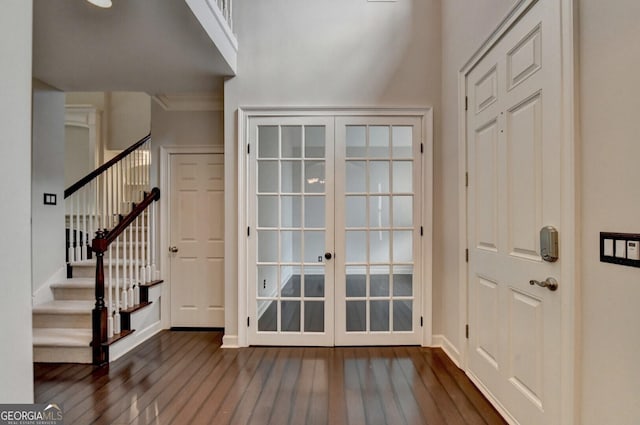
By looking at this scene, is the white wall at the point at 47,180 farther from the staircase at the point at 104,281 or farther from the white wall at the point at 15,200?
the white wall at the point at 15,200

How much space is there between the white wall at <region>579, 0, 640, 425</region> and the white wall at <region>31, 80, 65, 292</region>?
A: 4398 millimetres

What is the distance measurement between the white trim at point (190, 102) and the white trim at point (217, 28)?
63 cm

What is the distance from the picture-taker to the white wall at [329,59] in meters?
3.10

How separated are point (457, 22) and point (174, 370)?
3.79 m

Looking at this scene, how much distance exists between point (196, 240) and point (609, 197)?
11.6 feet

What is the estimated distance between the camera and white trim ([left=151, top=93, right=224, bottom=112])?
3566mm

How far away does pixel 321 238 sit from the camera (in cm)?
312

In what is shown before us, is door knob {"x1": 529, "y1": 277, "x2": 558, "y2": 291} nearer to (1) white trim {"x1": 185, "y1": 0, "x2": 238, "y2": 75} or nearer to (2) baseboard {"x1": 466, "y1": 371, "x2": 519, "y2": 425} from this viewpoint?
(2) baseboard {"x1": 466, "y1": 371, "x2": 519, "y2": 425}

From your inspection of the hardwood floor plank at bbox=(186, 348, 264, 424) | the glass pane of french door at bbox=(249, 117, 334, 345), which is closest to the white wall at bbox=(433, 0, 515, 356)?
the glass pane of french door at bbox=(249, 117, 334, 345)

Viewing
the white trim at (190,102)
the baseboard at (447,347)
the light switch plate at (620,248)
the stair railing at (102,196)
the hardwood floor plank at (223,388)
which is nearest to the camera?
the light switch plate at (620,248)

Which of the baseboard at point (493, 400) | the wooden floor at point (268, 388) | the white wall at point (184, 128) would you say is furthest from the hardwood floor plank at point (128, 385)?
the baseboard at point (493, 400)

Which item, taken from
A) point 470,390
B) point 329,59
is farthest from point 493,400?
point 329,59

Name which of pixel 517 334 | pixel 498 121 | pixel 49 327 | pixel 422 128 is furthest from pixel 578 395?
pixel 49 327

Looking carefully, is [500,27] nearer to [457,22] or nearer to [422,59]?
[457,22]
